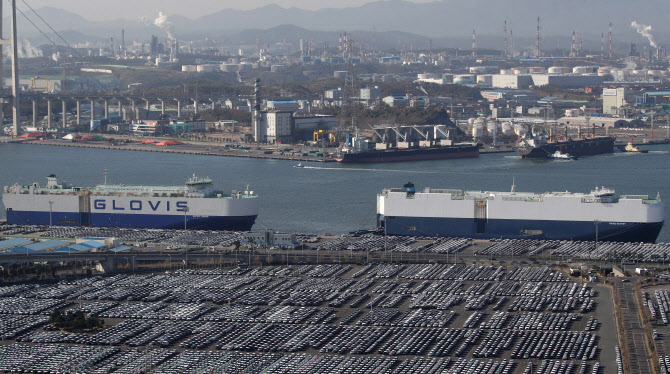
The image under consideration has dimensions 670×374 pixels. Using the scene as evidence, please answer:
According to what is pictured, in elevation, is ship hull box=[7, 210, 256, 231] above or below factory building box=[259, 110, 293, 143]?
below

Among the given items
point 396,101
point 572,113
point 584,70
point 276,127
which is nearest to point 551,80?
point 584,70

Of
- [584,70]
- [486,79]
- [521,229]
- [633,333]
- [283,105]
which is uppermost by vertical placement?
[584,70]

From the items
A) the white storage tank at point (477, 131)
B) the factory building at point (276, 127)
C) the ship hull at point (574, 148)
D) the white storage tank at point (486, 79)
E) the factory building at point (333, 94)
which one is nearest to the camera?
the ship hull at point (574, 148)

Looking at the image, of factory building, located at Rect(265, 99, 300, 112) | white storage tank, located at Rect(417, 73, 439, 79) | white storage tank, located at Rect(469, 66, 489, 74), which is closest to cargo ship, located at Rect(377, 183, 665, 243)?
factory building, located at Rect(265, 99, 300, 112)

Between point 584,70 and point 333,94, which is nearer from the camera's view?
point 333,94

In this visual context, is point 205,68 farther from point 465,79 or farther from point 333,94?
point 333,94

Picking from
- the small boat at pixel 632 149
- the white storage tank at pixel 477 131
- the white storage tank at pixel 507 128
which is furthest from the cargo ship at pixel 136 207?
the white storage tank at pixel 507 128

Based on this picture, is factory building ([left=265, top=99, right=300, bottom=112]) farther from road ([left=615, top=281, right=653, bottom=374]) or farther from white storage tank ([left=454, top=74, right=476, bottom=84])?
road ([left=615, top=281, right=653, bottom=374])

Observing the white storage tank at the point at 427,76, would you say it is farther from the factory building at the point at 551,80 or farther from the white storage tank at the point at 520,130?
the white storage tank at the point at 520,130
